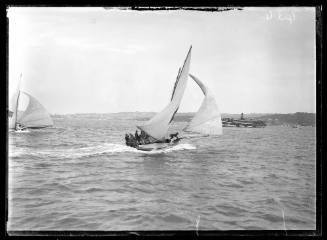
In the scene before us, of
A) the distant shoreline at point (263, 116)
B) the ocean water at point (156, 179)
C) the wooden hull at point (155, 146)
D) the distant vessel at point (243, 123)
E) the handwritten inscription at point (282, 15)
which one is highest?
the handwritten inscription at point (282, 15)

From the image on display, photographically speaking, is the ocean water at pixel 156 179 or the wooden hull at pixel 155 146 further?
the wooden hull at pixel 155 146

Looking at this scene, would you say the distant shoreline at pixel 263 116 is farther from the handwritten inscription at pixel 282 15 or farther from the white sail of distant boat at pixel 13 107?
the handwritten inscription at pixel 282 15

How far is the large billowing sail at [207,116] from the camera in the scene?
6.45 feet

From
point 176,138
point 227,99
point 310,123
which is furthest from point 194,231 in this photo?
point 310,123

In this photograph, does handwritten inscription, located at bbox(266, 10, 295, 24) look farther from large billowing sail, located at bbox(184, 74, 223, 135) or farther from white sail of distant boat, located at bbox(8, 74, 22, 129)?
white sail of distant boat, located at bbox(8, 74, 22, 129)

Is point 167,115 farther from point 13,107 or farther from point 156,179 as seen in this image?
point 13,107

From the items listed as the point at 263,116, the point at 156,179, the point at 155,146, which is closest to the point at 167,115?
the point at 155,146

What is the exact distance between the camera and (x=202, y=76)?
1976 mm

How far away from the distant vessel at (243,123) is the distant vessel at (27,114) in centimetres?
100

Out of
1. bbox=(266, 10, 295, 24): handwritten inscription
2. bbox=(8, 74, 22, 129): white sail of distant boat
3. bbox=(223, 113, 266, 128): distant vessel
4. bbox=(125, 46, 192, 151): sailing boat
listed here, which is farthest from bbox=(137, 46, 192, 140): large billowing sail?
bbox=(8, 74, 22, 129): white sail of distant boat

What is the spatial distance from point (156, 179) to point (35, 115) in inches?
30.2

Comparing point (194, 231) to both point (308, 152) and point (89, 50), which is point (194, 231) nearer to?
point (308, 152)

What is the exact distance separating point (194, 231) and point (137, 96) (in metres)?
0.82

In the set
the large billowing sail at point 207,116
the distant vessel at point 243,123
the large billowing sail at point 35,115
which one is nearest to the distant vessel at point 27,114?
the large billowing sail at point 35,115
